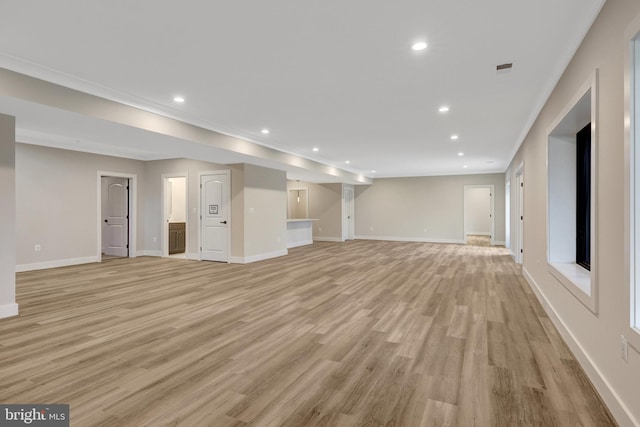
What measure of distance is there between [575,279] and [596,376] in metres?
0.93

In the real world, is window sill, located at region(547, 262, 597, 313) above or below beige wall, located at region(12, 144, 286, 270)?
below

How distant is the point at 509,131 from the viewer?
573 centimetres

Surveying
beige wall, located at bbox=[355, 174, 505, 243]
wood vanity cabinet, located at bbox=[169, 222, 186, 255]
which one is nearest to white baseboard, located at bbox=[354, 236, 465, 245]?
beige wall, located at bbox=[355, 174, 505, 243]

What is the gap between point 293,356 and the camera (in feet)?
8.58

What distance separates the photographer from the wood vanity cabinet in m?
9.32

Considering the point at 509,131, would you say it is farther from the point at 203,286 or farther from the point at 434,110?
the point at 203,286

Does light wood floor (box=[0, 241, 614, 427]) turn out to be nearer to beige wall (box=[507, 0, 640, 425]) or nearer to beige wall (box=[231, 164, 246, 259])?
beige wall (box=[507, 0, 640, 425])

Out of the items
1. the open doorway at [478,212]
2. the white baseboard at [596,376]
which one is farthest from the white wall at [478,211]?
the white baseboard at [596,376]

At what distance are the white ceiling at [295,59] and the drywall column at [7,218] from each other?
303 mm

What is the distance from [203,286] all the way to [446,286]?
3.83 meters

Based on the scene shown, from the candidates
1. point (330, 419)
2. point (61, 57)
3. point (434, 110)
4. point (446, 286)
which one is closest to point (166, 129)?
point (61, 57)

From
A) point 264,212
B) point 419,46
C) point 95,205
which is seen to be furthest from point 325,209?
point 419,46

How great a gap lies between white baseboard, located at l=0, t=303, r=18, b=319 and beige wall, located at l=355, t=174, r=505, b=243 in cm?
1089

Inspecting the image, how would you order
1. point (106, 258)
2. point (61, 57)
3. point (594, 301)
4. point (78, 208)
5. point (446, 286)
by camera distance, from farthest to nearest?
point (106, 258), point (78, 208), point (446, 286), point (61, 57), point (594, 301)
